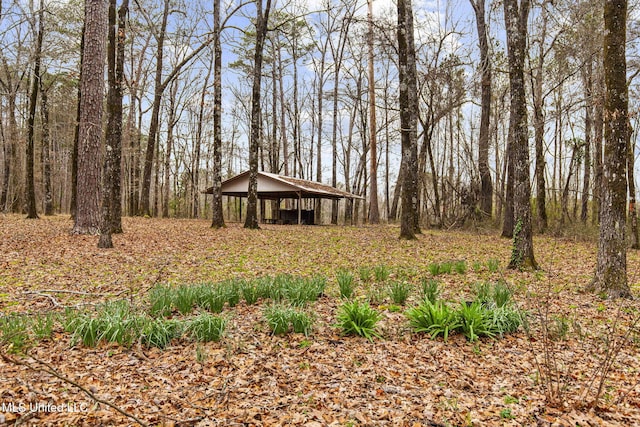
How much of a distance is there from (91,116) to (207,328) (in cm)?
844

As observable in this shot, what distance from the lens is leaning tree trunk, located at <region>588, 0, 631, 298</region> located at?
16.5 ft

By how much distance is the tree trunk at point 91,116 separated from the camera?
30.9 feet

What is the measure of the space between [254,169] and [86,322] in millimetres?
11222

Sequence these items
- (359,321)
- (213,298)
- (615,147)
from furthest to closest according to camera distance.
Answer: (615,147) → (213,298) → (359,321)

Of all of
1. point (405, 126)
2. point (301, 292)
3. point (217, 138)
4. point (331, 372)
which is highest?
point (217, 138)

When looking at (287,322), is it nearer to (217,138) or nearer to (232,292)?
(232,292)

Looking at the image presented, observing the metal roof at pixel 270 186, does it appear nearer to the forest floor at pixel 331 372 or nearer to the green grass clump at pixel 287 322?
the forest floor at pixel 331 372

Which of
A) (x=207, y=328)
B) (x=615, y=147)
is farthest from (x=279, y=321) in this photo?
(x=615, y=147)

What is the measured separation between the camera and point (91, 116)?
9.59 meters

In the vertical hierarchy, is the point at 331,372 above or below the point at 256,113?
below

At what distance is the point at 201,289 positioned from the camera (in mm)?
4695

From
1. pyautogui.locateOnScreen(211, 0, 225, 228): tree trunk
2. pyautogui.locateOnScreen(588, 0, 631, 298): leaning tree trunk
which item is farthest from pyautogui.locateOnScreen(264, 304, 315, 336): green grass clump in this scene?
pyautogui.locateOnScreen(211, 0, 225, 228): tree trunk

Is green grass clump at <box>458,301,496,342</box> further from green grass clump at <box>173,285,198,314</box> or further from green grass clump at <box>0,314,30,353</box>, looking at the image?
green grass clump at <box>0,314,30,353</box>

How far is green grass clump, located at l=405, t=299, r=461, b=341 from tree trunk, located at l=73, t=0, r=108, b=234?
363 inches
